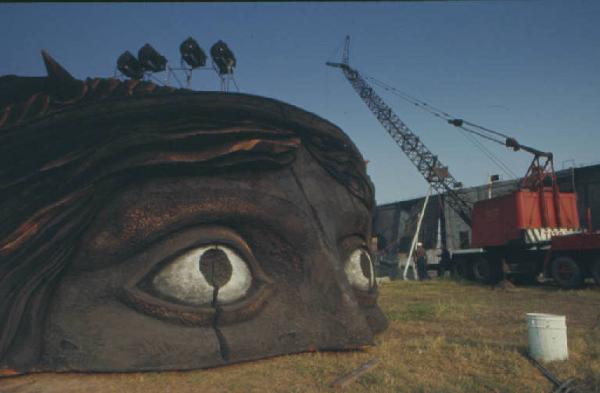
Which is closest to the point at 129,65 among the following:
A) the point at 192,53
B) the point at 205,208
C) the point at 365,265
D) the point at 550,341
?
the point at 192,53

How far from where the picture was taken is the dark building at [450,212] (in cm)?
2347

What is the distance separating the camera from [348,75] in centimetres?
4350

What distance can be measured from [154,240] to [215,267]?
40 cm

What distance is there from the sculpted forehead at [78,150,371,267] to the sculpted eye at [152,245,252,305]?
0.19 m

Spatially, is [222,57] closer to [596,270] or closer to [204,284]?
[204,284]

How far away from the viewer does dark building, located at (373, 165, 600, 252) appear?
77.0 ft

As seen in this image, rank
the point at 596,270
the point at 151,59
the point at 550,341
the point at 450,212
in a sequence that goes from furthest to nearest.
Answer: the point at 450,212 < the point at 596,270 < the point at 151,59 < the point at 550,341

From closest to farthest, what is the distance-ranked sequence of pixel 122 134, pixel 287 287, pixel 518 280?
pixel 122 134
pixel 287 287
pixel 518 280

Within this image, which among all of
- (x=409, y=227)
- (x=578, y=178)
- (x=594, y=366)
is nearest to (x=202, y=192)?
(x=594, y=366)

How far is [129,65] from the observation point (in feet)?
17.0

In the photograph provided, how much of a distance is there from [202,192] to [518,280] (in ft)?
43.5

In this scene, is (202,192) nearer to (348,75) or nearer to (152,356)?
(152,356)

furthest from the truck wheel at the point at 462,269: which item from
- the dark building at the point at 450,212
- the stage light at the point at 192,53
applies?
the stage light at the point at 192,53

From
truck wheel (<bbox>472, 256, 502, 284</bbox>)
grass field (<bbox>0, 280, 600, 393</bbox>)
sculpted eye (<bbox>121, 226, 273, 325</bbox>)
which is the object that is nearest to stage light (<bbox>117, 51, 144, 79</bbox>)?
sculpted eye (<bbox>121, 226, 273, 325</bbox>)
